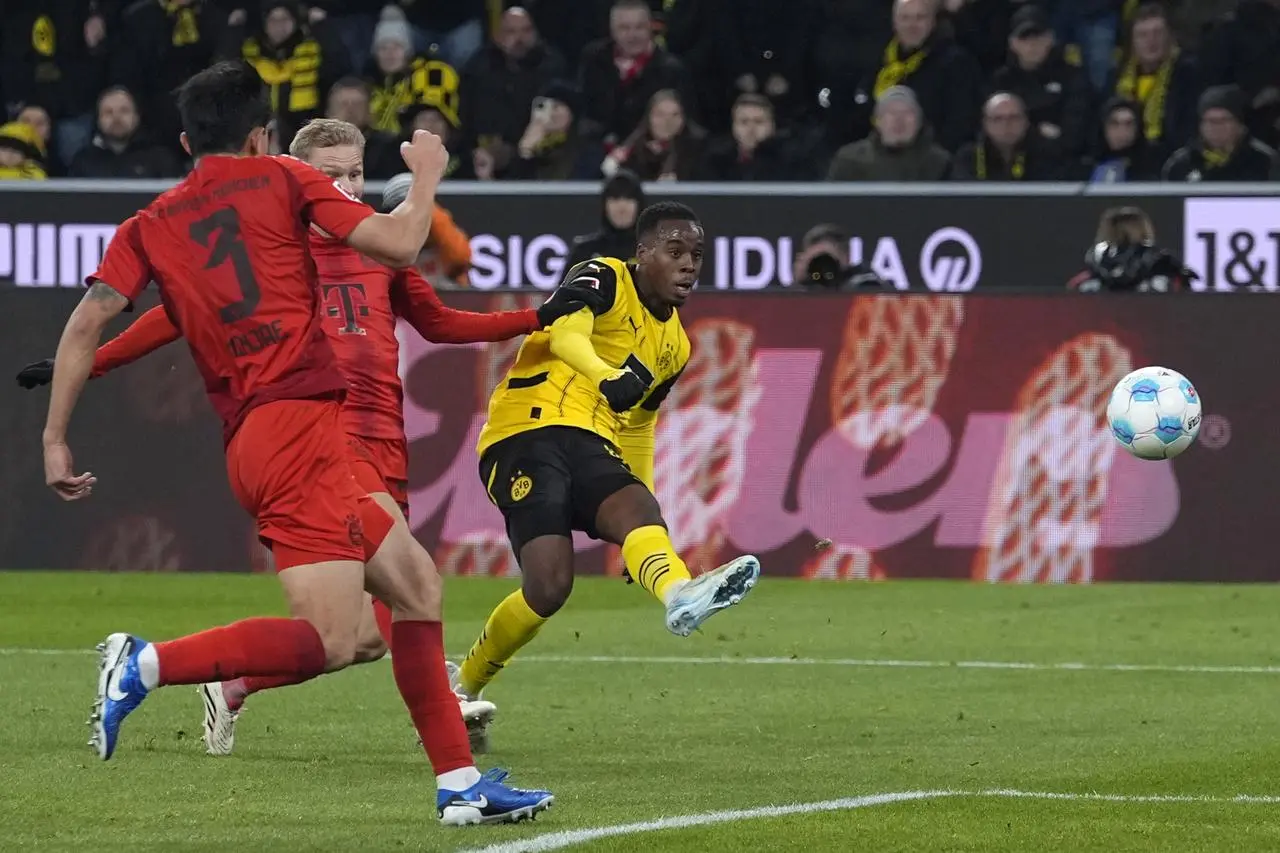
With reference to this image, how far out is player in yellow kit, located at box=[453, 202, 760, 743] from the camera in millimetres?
8086

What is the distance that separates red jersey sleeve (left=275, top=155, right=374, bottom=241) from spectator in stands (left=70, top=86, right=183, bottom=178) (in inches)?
420

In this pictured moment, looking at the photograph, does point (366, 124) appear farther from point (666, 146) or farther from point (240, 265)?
point (240, 265)

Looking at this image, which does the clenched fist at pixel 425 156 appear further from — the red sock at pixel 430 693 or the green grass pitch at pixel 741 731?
the green grass pitch at pixel 741 731

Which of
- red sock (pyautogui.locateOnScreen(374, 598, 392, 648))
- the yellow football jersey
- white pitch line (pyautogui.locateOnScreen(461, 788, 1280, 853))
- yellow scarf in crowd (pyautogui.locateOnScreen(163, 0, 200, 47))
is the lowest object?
white pitch line (pyautogui.locateOnScreen(461, 788, 1280, 853))

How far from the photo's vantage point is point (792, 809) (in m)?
6.68

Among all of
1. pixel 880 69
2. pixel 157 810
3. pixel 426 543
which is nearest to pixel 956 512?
pixel 426 543

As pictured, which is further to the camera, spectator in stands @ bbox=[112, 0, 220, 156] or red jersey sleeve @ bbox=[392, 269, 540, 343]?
spectator in stands @ bbox=[112, 0, 220, 156]

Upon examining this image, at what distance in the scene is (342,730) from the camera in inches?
339

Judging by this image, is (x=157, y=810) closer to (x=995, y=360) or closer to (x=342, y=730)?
(x=342, y=730)

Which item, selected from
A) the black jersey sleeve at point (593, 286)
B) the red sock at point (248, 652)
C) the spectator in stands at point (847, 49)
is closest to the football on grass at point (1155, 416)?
the black jersey sleeve at point (593, 286)

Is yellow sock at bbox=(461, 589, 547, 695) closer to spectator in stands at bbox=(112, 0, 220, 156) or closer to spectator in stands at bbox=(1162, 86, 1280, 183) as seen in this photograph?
spectator in stands at bbox=(1162, 86, 1280, 183)

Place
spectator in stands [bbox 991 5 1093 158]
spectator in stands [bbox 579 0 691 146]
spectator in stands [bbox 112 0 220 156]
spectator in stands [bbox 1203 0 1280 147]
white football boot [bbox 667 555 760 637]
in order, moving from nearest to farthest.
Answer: white football boot [bbox 667 555 760 637], spectator in stands [bbox 991 5 1093 158], spectator in stands [bbox 1203 0 1280 147], spectator in stands [bbox 579 0 691 146], spectator in stands [bbox 112 0 220 156]

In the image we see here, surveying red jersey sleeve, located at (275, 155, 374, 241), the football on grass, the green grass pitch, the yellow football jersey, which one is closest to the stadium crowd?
the green grass pitch

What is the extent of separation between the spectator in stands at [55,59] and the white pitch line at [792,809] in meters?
13.0
